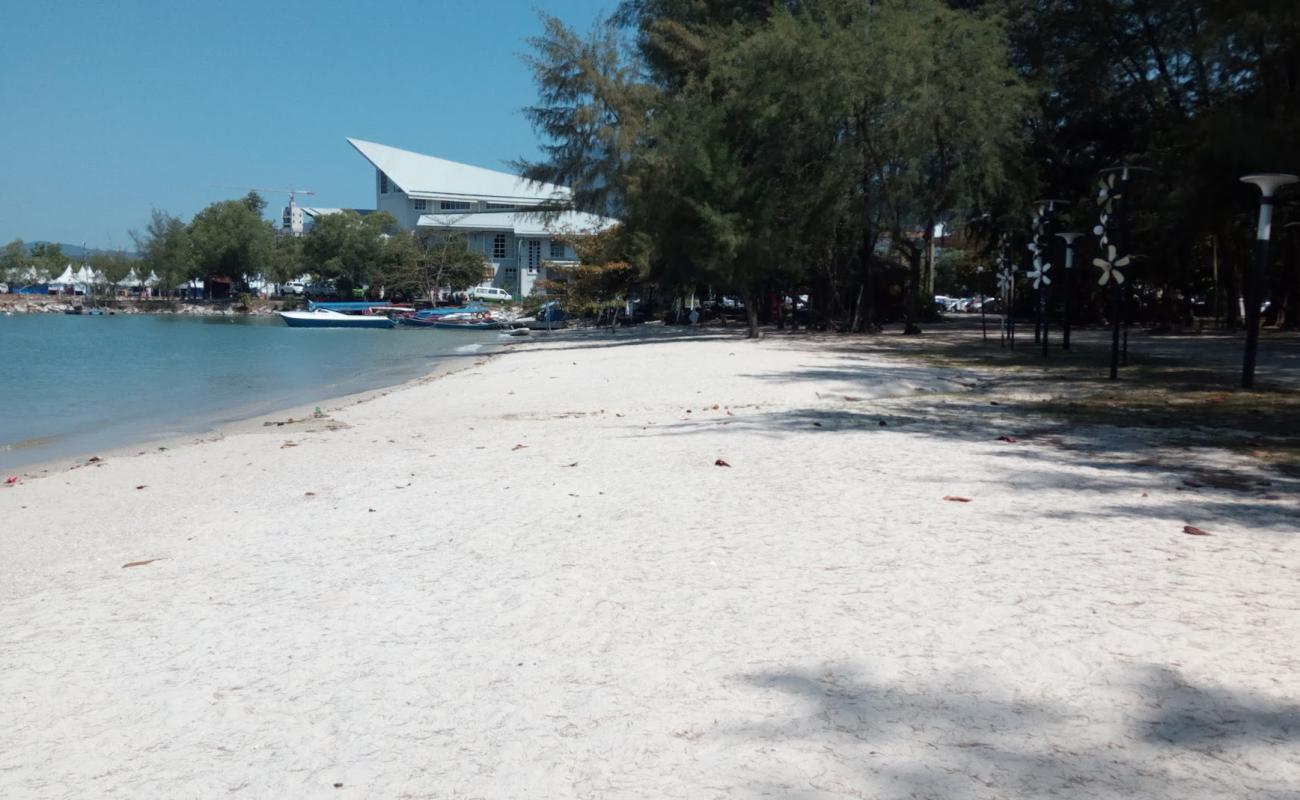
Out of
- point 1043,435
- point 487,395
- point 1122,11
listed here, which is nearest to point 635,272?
point 1122,11

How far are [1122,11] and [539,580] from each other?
3681 cm

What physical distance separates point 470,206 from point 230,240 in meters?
23.0

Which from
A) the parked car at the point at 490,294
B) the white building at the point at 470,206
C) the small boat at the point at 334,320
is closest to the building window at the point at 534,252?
the white building at the point at 470,206

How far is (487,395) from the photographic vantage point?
758 inches

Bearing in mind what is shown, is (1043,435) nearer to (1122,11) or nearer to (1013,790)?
(1013,790)

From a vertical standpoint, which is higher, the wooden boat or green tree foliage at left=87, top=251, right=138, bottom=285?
green tree foliage at left=87, top=251, right=138, bottom=285

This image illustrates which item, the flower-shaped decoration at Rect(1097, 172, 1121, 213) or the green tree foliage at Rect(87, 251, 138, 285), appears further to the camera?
the green tree foliage at Rect(87, 251, 138, 285)

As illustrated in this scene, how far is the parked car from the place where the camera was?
307ft

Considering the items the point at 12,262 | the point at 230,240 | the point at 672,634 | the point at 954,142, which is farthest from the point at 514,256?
the point at 672,634

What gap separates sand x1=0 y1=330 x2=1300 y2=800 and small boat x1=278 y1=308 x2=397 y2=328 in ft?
214

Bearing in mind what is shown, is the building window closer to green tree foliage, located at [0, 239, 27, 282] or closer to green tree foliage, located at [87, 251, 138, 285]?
green tree foliage, located at [87, 251, 138, 285]

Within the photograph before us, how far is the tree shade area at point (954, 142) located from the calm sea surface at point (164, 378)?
36.0 ft

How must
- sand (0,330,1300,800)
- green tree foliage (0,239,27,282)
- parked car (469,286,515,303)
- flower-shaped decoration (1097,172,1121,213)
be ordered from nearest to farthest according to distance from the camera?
1. sand (0,330,1300,800)
2. flower-shaped decoration (1097,172,1121,213)
3. parked car (469,286,515,303)
4. green tree foliage (0,239,27,282)

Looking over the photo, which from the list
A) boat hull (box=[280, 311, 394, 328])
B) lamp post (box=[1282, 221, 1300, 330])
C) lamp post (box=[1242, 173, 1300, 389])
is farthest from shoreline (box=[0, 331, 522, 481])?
boat hull (box=[280, 311, 394, 328])
